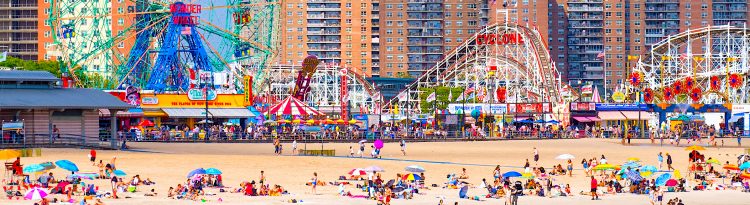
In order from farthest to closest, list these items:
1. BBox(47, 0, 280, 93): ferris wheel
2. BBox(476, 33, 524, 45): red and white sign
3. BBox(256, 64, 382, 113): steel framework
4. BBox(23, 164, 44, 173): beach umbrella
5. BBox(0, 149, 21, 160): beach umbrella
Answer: BBox(256, 64, 382, 113): steel framework < BBox(476, 33, 524, 45): red and white sign < BBox(47, 0, 280, 93): ferris wheel < BBox(0, 149, 21, 160): beach umbrella < BBox(23, 164, 44, 173): beach umbrella

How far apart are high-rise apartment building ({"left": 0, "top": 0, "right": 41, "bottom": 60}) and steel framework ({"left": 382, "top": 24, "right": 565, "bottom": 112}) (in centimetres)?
4328

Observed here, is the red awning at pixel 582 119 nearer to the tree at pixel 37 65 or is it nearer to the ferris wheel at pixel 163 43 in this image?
the ferris wheel at pixel 163 43

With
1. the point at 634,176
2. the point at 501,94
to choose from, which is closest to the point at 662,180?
the point at 634,176

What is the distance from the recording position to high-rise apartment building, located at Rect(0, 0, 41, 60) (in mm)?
155875

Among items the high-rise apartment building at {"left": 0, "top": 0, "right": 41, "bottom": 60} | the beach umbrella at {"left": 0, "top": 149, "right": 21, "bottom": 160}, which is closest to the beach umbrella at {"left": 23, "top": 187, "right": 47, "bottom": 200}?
the beach umbrella at {"left": 0, "top": 149, "right": 21, "bottom": 160}

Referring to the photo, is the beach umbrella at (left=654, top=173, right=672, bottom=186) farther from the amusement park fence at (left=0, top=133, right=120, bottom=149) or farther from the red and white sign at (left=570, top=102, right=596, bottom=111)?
the red and white sign at (left=570, top=102, right=596, bottom=111)

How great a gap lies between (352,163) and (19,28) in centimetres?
10153

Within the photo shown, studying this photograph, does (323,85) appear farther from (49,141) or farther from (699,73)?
(49,141)

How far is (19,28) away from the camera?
516 ft

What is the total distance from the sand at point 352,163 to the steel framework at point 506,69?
3559 centimetres

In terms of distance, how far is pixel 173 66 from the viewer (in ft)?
364

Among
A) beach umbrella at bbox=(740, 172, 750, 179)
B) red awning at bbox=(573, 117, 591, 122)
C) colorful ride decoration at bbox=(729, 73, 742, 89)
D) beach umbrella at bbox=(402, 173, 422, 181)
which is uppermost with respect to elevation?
colorful ride decoration at bbox=(729, 73, 742, 89)

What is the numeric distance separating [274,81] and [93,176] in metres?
118

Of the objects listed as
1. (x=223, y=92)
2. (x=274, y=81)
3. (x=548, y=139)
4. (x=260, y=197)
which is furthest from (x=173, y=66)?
(x=260, y=197)
